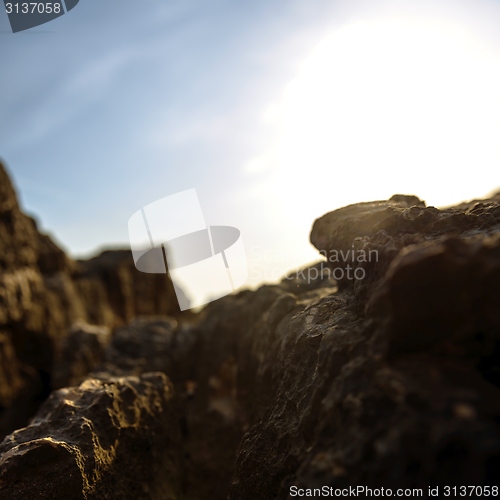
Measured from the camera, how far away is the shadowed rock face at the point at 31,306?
1535 centimetres

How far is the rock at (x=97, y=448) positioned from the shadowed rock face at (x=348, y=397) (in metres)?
0.02

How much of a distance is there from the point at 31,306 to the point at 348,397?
18.7 metres

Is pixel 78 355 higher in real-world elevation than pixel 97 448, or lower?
lower

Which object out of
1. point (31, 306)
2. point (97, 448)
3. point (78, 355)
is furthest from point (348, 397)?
point (31, 306)

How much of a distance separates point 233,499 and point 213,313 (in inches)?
312

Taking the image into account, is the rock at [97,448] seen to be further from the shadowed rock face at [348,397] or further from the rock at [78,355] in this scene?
the rock at [78,355]

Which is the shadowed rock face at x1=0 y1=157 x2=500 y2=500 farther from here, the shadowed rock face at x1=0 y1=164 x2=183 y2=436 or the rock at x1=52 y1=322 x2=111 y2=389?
the shadowed rock face at x1=0 y1=164 x2=183 y2=436

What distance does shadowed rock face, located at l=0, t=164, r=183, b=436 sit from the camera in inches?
604

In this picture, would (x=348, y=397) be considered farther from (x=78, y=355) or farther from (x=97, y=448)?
(x=78, y=355)

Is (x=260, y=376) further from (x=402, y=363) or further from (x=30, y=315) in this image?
(x=30, y=315)

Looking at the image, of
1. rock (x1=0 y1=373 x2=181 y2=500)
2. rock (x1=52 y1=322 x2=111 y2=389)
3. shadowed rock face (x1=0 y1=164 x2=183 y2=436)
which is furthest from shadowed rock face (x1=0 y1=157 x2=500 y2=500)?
shadowed rock face (x1=0 y1=164 x2=183 y2=436)

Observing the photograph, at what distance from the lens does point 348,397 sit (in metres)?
2.60

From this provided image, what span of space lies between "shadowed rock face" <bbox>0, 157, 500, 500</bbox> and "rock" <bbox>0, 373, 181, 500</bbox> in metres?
0.02

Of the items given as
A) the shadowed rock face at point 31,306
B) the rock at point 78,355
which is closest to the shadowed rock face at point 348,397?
the rock at point 78,355
